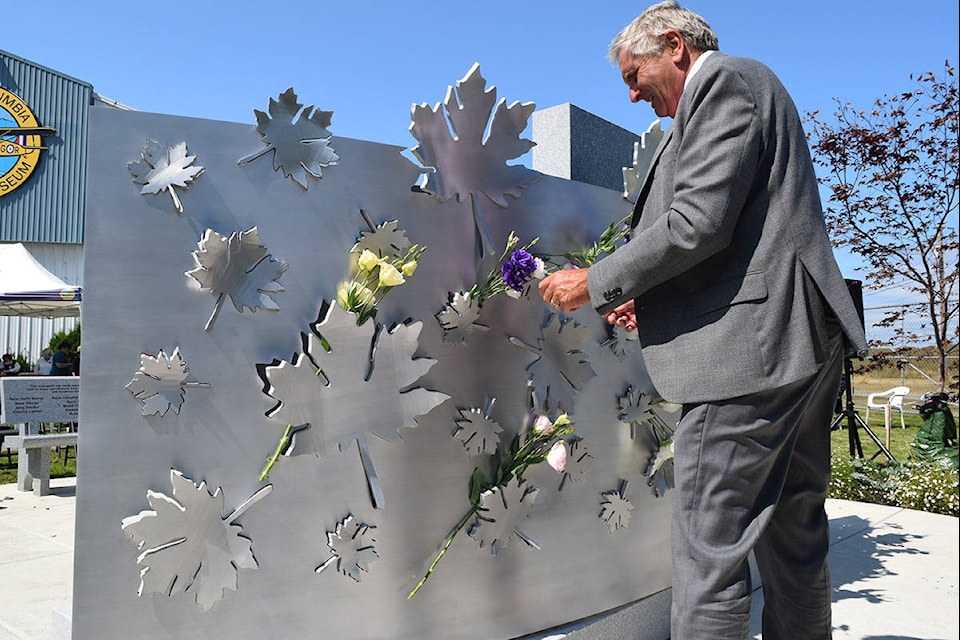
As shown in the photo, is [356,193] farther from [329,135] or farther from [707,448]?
[707,448]

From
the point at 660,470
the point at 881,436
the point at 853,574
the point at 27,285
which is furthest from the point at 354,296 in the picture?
the point at 881,436

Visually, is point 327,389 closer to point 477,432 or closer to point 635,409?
point 477,432

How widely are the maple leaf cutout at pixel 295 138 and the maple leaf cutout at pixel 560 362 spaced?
78cm

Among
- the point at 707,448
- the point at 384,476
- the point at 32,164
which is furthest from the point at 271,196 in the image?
the point at 32,164

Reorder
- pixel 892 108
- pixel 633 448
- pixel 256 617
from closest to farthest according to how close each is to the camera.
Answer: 1. pixel 256 617
2. pixel 633 448
3. pixel 892 108

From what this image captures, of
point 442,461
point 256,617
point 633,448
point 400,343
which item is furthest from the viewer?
point 633,448

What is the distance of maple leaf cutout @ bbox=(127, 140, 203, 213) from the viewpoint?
1.57 meters

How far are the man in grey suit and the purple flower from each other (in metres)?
0.46

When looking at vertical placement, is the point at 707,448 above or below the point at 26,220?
below

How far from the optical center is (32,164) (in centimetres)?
1470

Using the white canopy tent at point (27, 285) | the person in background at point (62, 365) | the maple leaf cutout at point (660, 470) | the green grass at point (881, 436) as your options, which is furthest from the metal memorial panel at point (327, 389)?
the person in background at point (62, 365)

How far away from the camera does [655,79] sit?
166 centimetres

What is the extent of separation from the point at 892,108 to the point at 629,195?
6.18 metres

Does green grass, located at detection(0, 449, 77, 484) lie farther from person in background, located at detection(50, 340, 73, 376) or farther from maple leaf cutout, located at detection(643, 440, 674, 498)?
maple leaf cutout, located at detection(643, 440, 674, 498)
